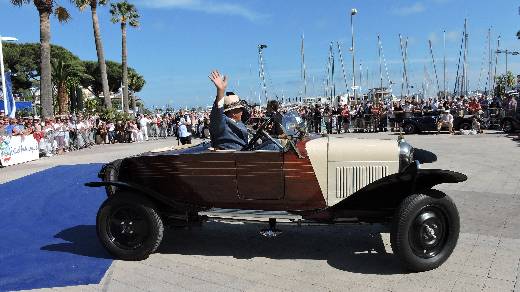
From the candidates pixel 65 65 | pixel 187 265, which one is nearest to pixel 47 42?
pixel 187 265

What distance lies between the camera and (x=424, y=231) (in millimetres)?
4758

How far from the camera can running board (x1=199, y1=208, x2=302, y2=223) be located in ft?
16.7

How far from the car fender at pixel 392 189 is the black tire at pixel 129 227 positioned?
199 cm

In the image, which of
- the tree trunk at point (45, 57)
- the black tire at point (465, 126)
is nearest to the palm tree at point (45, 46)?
the tree trunk at point (45, 57)

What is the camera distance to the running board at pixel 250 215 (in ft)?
16.7

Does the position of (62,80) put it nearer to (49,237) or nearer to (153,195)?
(49,237)

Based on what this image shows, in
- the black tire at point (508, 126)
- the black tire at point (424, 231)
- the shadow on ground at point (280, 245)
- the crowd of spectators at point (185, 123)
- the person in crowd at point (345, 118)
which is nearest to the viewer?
the black tire at point (424, 231)

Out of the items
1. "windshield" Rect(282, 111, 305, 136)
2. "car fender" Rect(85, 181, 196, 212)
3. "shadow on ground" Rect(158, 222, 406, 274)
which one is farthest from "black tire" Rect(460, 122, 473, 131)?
"car fender" Rect(85, 181, 196, 212)

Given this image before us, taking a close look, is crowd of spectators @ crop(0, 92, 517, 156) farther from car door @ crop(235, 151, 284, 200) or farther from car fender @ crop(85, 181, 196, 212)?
car door @ crop(235, 151, 284, 200)

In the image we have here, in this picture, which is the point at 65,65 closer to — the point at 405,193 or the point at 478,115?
the point at 478,115

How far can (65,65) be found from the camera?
156 feet

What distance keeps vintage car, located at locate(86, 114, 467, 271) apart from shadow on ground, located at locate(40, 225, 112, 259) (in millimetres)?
416

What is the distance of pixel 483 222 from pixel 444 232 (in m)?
2.05

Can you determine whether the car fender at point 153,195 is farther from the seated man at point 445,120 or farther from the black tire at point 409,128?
the black tire at point 409,128
